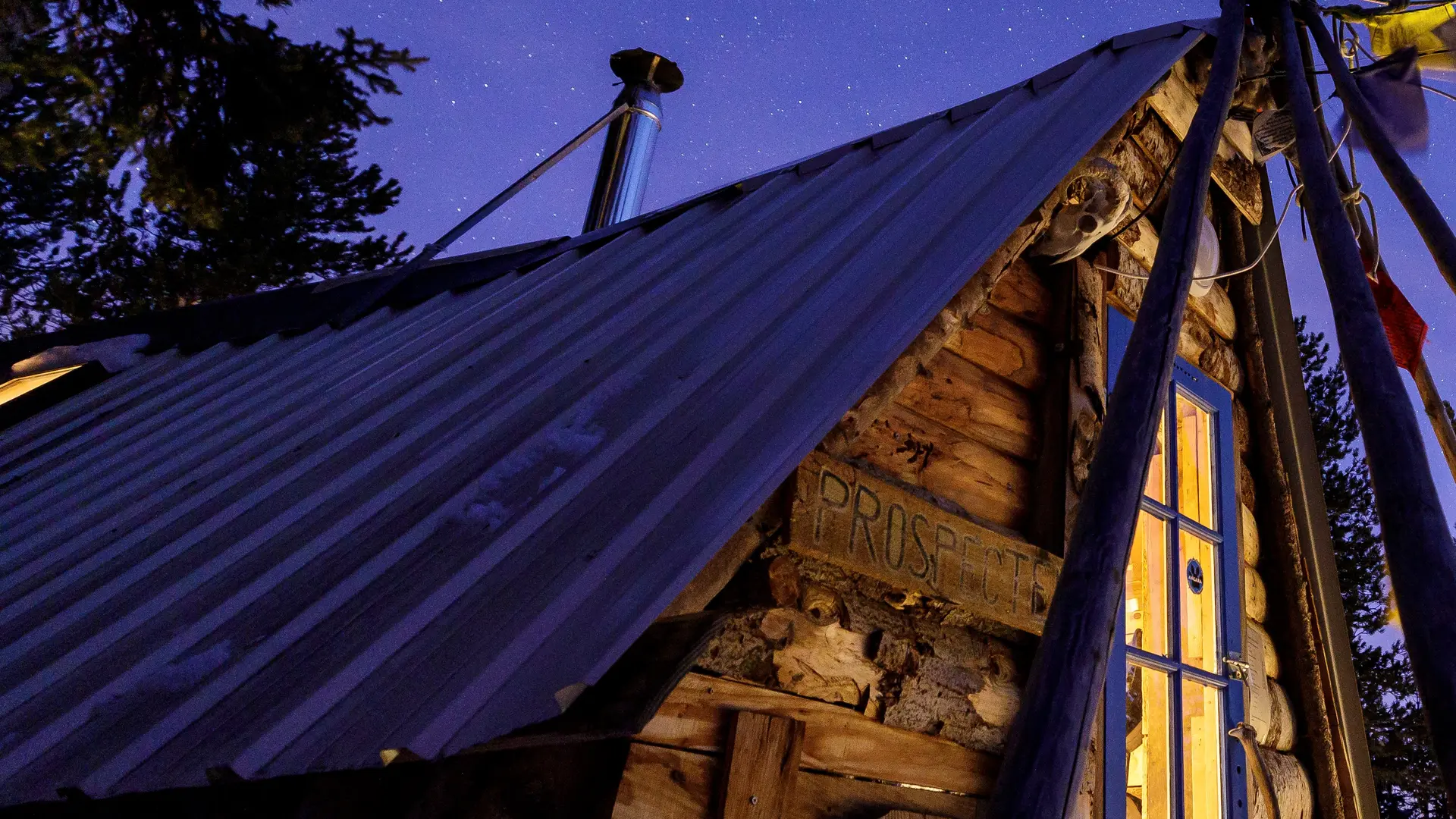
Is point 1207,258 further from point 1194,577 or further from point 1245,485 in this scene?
point 1194,577

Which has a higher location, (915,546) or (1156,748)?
(915,546)

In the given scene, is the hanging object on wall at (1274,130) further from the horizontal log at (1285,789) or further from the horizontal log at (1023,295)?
the horizontal log at (1285,789)

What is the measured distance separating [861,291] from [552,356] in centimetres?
98

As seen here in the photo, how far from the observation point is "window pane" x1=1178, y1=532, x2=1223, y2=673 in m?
4.13

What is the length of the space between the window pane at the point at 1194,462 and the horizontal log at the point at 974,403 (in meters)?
1.20

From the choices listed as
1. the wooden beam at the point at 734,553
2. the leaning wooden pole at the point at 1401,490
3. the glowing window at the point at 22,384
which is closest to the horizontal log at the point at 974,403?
the wooden beam at the point at 734,553

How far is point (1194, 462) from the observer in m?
4.60

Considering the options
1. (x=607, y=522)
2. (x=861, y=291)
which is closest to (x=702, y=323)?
(x=861, y=291)

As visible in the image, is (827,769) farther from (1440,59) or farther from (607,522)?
(1440,59)

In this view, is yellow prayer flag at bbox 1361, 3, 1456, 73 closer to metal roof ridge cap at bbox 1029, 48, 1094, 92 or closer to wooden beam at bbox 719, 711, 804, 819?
metal roof ridge cap at bbox 1029, 48, 1094, 92

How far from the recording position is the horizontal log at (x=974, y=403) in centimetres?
338

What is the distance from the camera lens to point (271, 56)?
8.92m

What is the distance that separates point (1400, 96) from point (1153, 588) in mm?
2174

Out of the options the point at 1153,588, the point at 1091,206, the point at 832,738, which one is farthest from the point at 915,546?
the point at 1153,588
